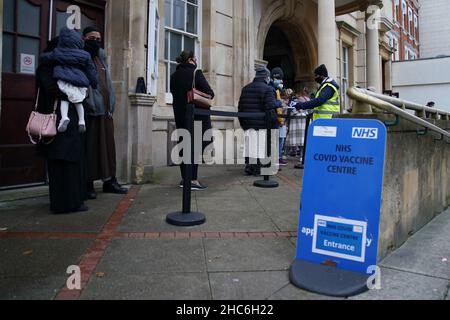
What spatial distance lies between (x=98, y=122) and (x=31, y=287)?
2.78 metres

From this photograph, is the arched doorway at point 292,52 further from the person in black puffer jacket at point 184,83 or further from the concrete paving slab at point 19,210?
the concrete paving slab at point 19,210

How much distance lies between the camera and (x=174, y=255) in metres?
3.21

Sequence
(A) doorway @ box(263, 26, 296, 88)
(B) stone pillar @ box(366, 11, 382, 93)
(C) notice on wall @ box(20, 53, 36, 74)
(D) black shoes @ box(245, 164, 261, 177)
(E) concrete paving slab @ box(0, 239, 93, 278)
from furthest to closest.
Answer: (A) doorway @ box(263, 26, 296, 88) < (B) stone pillar @ box(366, 11, 382, 93) < (D) black shoes @ box(245, 164, 261, 177) < (C) notice on wall @ box(20, 53, 36, 74) < (E) concrete paving slab @ box(0, 239, 93, 278)

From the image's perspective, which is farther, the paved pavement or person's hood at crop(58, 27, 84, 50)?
person's hood at crop(58, 27, 84, 50)

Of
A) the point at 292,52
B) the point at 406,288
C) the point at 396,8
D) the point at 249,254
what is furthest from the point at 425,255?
the point at 396,8

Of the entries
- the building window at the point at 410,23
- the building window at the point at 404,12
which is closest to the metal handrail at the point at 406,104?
the building window at the point at 404,12

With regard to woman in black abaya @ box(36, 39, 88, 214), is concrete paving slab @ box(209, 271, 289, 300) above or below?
below

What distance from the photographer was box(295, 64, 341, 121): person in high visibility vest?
627cm

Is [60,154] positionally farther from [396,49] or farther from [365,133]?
[396,49]

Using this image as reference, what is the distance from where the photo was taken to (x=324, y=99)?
6.30 meters

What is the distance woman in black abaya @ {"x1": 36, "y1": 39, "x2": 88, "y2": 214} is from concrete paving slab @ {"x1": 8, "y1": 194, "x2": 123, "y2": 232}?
153mm

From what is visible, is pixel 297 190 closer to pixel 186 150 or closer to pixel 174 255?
pixel 186 150

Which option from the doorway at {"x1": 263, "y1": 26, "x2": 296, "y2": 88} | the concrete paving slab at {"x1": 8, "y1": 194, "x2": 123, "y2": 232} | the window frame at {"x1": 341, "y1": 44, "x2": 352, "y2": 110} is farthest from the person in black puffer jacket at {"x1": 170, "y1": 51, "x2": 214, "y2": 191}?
the window frame at {"x1": 341, "y1": 44, "x2": 352, "y2": 110}

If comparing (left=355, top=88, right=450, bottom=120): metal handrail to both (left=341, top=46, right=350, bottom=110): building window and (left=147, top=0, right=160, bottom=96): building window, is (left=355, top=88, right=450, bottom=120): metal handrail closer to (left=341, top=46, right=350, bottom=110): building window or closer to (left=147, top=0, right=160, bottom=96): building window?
(left=147, top=0, right=160, bottom=96): building window
